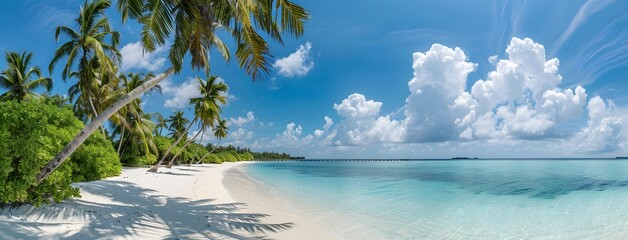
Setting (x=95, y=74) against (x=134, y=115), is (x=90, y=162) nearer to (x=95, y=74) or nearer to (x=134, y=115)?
(x=95, y=74)

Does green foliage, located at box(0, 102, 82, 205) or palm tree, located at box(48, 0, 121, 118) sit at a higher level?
palm tree, located at box(48, 0, 121, 118)

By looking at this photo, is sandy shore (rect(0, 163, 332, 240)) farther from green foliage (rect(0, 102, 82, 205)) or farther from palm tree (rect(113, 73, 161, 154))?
palm tree (rect(113, 73, 161, 154))

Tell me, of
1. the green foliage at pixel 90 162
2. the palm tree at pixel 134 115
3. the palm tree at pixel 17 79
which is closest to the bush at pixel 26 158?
the green foliage at pixel 90 162

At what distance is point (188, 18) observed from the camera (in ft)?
29.7

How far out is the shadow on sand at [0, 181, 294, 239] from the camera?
5578 millimetres

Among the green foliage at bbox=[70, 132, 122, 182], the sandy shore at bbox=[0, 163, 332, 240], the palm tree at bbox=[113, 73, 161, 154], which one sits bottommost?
the sandy shore at bbox=[0, 163, 332, 240]

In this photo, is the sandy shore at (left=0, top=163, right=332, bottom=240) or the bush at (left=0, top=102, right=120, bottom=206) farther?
the bush at (left=0, top=102, right=120, bottom=206)

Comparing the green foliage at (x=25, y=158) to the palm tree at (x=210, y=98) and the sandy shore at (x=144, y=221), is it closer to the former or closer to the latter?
the sandy shore at (x=144, y=221)

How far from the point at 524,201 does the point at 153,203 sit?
14.4m

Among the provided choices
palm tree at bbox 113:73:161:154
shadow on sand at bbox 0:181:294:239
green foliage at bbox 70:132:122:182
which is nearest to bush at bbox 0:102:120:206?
shadow on sand at bbox 0:181:294:239

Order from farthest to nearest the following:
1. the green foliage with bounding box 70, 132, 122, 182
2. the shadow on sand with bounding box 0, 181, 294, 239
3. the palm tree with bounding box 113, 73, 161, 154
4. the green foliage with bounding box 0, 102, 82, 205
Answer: the palm tree with bounding box 113, 73, 161, 154, the green foliage with bounding box 70, 132, 122, 182, the green foliage with bounding box 0, 102, 82, 205, the shadow on sand with bounding box 0, 181, 294, 239

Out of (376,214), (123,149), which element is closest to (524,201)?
(376,214)

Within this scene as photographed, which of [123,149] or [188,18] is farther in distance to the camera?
[123,149]

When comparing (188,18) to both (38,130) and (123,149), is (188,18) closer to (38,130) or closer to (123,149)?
(38,130)
